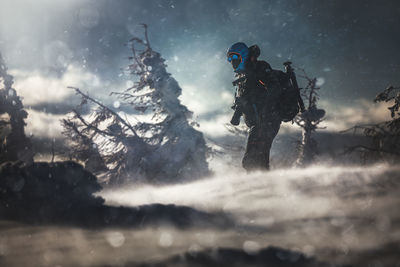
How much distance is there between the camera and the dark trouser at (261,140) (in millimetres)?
5172

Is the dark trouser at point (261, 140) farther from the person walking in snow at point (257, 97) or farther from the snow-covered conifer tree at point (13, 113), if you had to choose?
the snow-covered conifer tree at point (13, 113)

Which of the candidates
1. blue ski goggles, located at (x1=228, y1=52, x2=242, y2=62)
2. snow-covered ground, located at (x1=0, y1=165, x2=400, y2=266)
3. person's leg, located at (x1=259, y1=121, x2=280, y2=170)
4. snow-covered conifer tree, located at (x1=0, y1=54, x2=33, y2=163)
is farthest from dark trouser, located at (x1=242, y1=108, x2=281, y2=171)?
snow-covered conifer tree, located at (x1=0, y1=54, x2=33, y2=163)

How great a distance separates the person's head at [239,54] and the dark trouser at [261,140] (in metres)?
1.20

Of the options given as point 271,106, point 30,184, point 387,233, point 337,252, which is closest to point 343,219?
point 387,233

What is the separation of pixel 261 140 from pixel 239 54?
1990 millimetres

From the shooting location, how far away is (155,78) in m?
14.5

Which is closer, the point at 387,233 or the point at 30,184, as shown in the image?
the point at 387,233

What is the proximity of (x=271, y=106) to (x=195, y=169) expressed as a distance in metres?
10.1

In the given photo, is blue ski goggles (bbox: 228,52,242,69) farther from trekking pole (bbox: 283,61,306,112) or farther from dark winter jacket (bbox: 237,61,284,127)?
trekking pole (bbox: 283,61,306,112)

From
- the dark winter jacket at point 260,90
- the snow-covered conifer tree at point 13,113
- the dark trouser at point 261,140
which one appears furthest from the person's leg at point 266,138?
the snow-covered conifer tree at point 13,113

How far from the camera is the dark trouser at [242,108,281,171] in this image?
17.0ft

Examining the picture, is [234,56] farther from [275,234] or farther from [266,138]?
[275,234]

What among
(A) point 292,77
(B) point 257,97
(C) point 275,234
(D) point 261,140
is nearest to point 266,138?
(D) point 261,140

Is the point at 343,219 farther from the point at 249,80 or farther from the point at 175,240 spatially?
the point at 249,80
